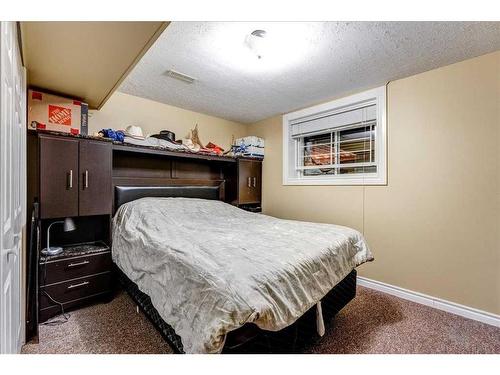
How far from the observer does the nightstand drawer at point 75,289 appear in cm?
199

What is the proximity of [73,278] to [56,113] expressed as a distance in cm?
149

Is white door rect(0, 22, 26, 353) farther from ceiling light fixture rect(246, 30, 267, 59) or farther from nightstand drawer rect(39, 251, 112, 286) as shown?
ceiling light fixture rect(246, 30, 267, 59)

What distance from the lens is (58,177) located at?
207 centimetres

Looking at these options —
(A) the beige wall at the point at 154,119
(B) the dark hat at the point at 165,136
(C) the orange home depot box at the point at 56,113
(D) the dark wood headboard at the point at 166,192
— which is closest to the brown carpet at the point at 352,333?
(D) the dark wood headboard at the point at 166,192

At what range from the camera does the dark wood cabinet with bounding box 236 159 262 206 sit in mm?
3643

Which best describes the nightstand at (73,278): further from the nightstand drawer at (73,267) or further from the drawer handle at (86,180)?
the drawer handle at (86,180)

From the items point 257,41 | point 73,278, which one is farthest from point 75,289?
point 257,41

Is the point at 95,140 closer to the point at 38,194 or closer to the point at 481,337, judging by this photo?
the point at 38,194

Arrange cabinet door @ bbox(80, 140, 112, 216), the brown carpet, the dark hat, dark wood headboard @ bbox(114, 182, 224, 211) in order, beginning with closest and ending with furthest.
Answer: the brown carpet
cabinet door @ bbox(80, 140, 112, 216)
dark wood headboard @ bbox(114, 182, 224, 211)
the dark hat

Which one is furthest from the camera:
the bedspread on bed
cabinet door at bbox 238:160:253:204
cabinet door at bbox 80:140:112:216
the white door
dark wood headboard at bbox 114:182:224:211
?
cabinet door at bbox 238:160:253:204

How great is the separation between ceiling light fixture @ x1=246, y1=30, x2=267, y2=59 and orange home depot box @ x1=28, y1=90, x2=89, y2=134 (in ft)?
5.81

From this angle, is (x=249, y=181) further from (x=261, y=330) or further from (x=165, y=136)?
(x=261, y=330)

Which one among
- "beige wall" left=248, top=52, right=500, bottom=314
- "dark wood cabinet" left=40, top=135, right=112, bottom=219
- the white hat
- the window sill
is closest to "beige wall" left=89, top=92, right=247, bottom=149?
the white hat
